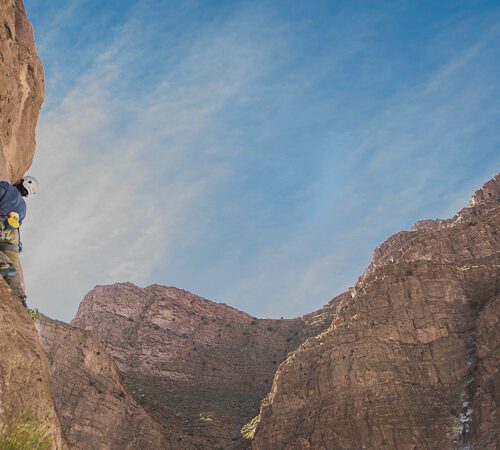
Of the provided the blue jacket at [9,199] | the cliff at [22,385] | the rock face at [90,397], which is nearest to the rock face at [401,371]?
the rock face at [90,397]

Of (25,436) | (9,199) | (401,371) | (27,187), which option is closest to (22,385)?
(25,436)

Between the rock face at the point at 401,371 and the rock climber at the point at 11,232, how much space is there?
32.2m

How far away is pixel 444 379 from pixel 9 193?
39564 millimetres

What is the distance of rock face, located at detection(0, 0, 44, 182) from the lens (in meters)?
14.9

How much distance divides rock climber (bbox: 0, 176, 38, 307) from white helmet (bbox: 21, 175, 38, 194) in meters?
0.15

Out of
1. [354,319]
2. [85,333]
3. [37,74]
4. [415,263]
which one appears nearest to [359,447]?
[354,319]

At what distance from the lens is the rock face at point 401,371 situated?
38.4 meters

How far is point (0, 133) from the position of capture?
1357 cm

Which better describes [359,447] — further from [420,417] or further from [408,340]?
[408,340]

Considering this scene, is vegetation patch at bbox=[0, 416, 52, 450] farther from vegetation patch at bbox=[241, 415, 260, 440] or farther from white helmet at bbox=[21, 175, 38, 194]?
vegetation patch at bbox=[241, 415, 260, 440]

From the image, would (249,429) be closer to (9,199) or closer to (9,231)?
(9,231)

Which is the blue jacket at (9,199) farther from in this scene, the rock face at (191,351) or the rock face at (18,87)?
the rock face at (191,351)

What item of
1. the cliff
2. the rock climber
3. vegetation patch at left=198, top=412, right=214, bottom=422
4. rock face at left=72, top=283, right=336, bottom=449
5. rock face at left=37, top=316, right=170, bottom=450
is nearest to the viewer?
the cliff

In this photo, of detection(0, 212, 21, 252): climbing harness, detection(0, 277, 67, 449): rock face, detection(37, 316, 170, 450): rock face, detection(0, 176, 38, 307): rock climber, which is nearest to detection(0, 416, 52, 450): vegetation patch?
detection(0, 277, 67, 449): rock face
